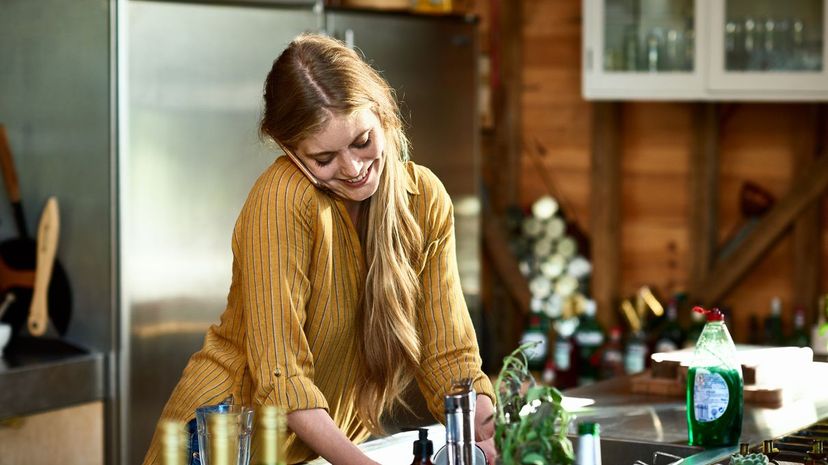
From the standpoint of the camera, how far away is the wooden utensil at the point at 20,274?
11.2 ft

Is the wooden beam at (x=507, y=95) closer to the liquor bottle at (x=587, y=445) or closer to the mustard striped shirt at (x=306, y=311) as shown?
the mustard striped shirt at (x=306, y=311)

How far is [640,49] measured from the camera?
4.32m

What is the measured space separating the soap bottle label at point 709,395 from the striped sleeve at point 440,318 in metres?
0.36

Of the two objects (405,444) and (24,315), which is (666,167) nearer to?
(24,315)

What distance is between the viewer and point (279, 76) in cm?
187

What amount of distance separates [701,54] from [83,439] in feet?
7.99

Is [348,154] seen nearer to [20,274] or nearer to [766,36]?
[20,274]

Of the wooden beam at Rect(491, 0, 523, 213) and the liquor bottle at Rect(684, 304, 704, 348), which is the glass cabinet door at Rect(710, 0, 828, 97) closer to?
the liquor bottle at Rect(684, 304, 704, 348)

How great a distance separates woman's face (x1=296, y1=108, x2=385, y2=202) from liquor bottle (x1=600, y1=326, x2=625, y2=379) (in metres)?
2.75

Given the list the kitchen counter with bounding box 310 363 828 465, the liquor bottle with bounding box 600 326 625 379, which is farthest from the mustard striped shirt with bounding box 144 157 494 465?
the liquor bottle with bounding box 600 326 625 379

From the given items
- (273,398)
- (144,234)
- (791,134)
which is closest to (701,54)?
(791,134)

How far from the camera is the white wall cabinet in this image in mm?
4137

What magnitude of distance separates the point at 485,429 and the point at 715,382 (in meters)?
0.40

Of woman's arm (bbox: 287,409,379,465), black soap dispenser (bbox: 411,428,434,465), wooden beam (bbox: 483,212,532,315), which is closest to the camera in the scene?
black soap dispenser (bbox: 411,428,434,465)
